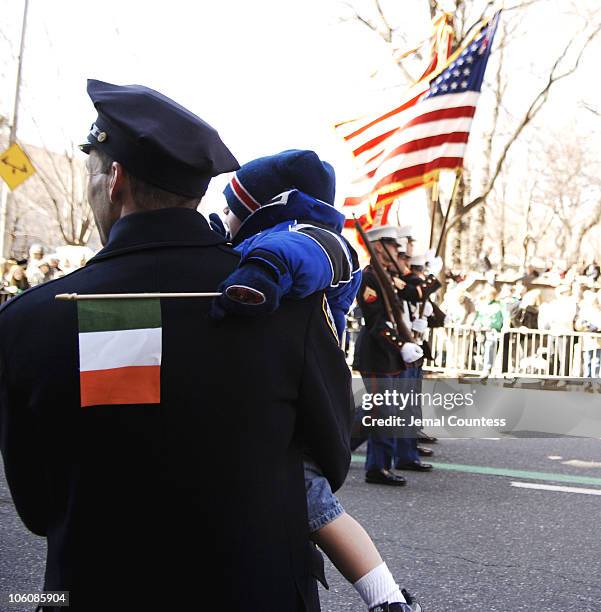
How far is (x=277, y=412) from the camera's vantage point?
5.17ft

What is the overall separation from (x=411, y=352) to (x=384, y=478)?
1.01 m

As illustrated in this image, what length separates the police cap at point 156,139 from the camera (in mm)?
1540

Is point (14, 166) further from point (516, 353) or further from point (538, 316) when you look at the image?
point (538, 316)

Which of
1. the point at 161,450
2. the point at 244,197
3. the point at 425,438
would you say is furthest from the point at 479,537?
the point at 161,450

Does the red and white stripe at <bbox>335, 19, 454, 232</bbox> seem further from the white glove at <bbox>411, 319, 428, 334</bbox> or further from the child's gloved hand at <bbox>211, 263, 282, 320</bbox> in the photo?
the child's gloved hand at <bbox>211, 263, 282, 320</bbox>

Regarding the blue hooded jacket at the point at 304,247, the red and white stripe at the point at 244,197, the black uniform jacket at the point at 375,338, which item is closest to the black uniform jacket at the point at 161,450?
the blue hooded jacket at the point at 304,247

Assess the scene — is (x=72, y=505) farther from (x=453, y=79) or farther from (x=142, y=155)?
(x=453, y=79)

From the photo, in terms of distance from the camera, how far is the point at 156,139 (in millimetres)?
1526

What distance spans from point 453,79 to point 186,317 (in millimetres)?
8421

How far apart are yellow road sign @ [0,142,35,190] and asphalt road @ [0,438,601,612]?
25.4 ft

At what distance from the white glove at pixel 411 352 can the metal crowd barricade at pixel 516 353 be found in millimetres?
5812

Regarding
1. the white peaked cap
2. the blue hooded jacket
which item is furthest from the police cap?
the white peaked cap

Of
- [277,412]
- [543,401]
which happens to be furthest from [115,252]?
[543,401]

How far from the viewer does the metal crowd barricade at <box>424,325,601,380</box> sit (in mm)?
12930
